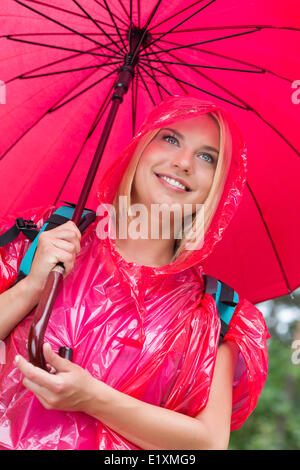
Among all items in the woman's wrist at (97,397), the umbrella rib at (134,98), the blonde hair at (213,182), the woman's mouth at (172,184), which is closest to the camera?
the woman's wrist at (97,397)

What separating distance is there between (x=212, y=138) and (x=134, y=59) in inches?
16.9

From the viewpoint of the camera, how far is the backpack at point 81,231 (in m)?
1.97

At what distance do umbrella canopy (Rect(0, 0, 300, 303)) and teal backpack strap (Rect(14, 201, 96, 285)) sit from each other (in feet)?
1.56

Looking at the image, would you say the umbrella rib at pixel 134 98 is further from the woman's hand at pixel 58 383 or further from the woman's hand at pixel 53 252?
the woman's hand at pixel 58 383

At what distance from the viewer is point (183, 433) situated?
5.68 feet

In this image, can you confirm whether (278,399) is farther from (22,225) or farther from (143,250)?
(22,225)

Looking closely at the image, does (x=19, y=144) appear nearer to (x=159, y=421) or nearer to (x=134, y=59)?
(x=134, y=59)

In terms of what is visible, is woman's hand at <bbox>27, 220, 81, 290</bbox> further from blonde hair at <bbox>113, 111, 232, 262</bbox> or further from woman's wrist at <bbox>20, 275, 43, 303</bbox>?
blonde hair at <bbox>113, 111, 232, 262</bbox>

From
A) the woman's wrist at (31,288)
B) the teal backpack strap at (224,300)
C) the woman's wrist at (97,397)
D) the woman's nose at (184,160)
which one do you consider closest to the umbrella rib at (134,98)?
the woman's nose at (184,160)

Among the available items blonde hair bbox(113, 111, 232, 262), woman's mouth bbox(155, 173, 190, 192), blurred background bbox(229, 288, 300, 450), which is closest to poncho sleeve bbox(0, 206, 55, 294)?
blonde hair bbox(113, 111, 232, 262)

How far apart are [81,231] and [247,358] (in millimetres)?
755

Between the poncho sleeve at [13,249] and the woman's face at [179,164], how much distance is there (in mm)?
374

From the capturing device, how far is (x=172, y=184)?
2094 mm

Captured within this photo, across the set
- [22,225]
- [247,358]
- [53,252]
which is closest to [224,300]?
[247,358]
